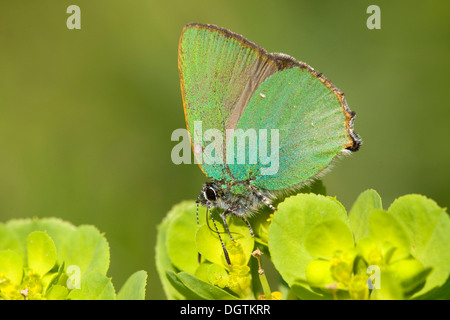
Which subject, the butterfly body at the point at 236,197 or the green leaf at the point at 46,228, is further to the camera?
the butterfly body at the point at 236,197

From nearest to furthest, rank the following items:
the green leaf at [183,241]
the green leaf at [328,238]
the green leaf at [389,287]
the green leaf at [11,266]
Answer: the green leaf at [389,287], the green leaf at [328,238], the green leaf at [11,266], the green leaf at [183,241]

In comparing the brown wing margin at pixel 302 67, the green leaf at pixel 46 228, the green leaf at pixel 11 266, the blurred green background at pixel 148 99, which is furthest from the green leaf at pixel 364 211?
the blurred green background at pixel 148 99

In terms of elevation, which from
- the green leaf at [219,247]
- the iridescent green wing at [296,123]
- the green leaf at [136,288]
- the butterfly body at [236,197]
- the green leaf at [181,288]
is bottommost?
the green leaf at [181,288]

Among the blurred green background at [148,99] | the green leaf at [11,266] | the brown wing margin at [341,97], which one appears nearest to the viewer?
the green leaf at [11,266]

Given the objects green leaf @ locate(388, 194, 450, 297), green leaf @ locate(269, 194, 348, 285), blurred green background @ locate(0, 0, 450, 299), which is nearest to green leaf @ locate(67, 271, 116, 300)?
green leaf @ locate(269, 194, 348, 285)

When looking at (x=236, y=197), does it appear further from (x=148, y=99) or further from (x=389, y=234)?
(x=148, y=99)

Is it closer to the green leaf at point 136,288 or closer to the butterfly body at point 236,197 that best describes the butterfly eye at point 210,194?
the butterfly body at point 236,197
